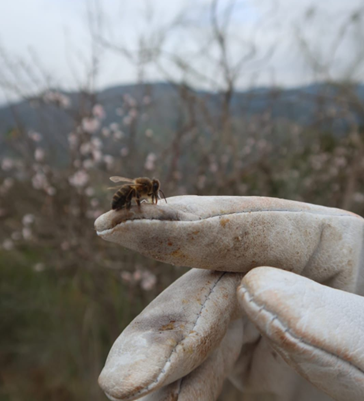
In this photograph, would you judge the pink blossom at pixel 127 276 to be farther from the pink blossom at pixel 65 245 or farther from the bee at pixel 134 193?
the bee at pixel 134 193

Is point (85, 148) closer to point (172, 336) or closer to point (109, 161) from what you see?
point (109, 161)

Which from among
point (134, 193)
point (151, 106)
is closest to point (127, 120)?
point (151, 106)

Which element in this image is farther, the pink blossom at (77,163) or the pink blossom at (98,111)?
the pink blossom at (98,111)

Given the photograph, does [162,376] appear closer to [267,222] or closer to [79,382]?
[267,222]

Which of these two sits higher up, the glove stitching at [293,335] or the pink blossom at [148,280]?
the glove stitching at [293,335]

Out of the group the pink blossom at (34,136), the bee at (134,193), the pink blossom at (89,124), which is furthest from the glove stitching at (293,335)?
the pink blossom at (34,136)

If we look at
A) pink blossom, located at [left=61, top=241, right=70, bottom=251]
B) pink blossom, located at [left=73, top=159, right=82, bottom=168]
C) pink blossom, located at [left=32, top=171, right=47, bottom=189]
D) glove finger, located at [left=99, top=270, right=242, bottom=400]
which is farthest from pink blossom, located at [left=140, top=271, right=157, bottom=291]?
glove finger, located at [left=99, top=270, right=242, bottom=400]

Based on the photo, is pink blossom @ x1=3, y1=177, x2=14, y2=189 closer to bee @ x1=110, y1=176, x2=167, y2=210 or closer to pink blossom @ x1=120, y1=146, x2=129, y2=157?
pink blossom @ x1=120, y1=146, x2=129, y2=157
